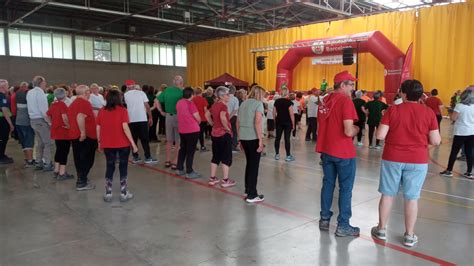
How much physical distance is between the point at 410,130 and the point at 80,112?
3.87 metres

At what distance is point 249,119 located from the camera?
4.32 m

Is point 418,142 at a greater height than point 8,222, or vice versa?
point 418,142

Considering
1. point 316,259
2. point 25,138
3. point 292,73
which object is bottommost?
point 316,259

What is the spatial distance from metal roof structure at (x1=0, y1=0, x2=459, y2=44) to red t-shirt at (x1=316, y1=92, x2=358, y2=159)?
11.2 m

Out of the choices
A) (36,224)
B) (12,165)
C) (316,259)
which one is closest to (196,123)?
(36,224)

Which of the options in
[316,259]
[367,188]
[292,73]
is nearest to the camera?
[316,259]

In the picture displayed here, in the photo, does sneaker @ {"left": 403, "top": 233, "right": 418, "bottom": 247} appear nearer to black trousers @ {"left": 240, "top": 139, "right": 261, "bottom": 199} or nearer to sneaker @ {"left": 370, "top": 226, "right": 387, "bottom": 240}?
sneaker @ {"left": 370, "top": 226, "right": 387, "bottom": 240}

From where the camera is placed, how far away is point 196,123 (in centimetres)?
536

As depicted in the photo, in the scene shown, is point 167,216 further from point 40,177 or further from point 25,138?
point 25,138

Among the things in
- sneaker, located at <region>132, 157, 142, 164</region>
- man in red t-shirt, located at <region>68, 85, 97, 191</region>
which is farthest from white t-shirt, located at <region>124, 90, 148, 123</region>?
man in red t-shirt, located at <region>68, 85, 97, 191</region>

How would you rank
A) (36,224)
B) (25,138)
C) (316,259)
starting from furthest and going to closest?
(25,138) < (36,224) < (316,259)

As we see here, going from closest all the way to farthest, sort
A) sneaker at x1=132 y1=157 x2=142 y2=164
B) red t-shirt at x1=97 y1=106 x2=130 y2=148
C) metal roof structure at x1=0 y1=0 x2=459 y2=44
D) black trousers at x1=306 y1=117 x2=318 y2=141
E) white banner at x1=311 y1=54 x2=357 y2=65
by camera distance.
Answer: red t-shirt at x1=97 y1=106 x2=130 y2=148, sneaker at x1=132 y1=157 x2=142 y2=164, black trousers at x1=306 y1=117 x2=318 y2=141, white banner at x1=311 y1=54 x2=357 y2=65, metal roof structure at x1=0 y1=0 x2=459 y2=44

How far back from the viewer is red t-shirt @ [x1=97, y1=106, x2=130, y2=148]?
13.7ft

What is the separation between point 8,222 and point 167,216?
1.63 meters
